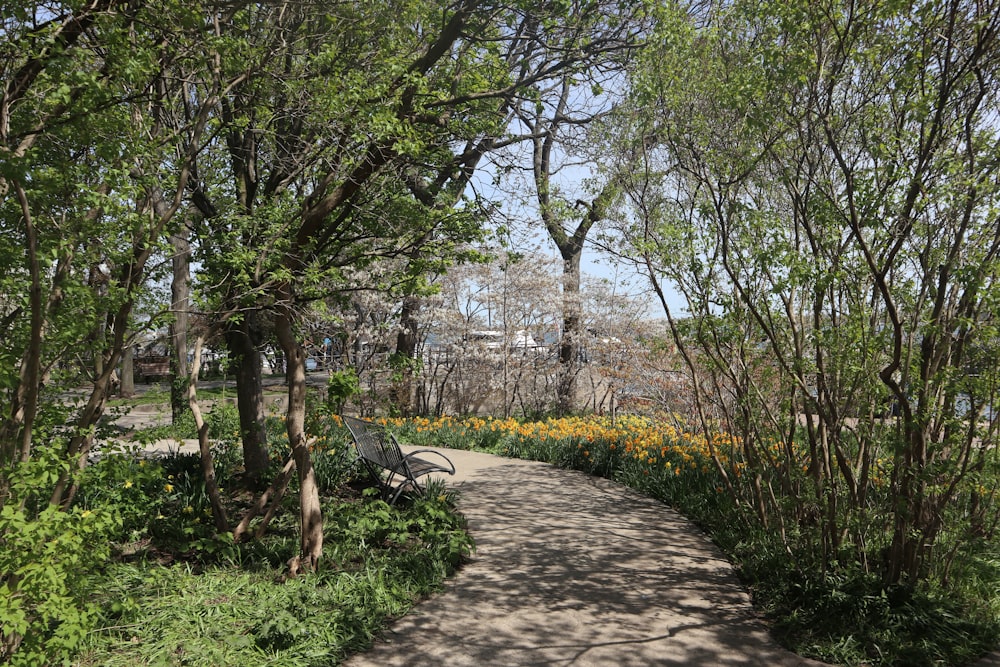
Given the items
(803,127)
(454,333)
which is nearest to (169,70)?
(803,127)

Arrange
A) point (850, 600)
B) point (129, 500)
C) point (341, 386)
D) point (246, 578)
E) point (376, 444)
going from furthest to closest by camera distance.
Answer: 1. point (376, 444)
2. point (129, 500)
3. point (341, 386)
4. point (246, 578)
5. point (850, 600)

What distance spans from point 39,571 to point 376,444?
3859 mm

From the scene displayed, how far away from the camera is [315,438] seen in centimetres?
497

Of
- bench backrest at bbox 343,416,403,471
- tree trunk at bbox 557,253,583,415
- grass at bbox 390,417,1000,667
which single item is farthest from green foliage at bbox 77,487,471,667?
tree trunk at bbox 557,253,583,415

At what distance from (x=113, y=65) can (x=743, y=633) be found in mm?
4800

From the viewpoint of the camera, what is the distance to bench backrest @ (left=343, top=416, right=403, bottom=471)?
20.3 feet

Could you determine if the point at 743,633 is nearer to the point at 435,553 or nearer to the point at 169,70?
the point at 435,553

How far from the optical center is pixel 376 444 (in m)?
6.57

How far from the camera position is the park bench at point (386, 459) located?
20.0 ft

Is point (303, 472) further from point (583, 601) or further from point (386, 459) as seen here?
point (583, 601)

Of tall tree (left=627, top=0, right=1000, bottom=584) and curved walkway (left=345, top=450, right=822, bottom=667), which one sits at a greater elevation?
tall tree (left=627, top=0, right=1000, bottom=584)

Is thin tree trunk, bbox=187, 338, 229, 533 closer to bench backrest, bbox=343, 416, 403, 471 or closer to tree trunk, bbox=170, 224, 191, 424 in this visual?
tree trunk, bbox=170, 224, 191, 424

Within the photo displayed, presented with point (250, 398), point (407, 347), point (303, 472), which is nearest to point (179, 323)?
point (250, 398)

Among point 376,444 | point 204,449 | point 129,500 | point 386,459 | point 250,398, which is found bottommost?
point 129,500
